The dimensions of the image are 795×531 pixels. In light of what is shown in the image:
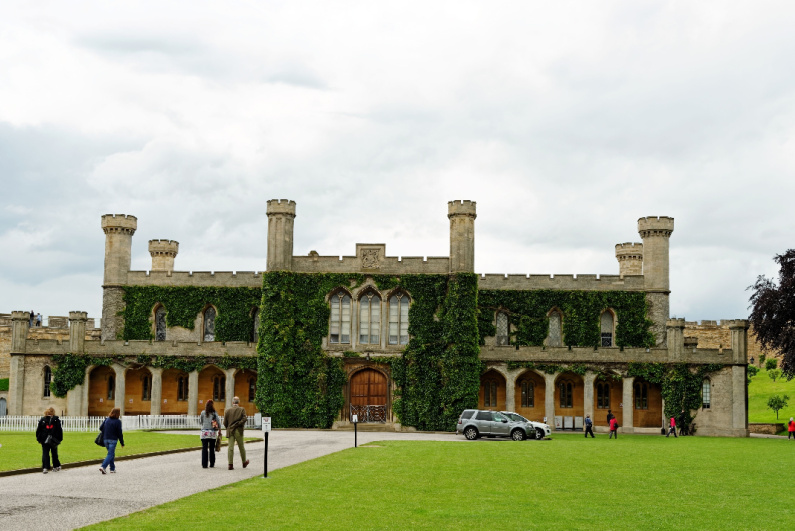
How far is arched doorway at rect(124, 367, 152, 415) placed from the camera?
185 ft

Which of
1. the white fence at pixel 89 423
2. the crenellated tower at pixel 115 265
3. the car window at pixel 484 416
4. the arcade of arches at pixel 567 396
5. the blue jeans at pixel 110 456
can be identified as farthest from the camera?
the crenellated tower at pixel 115 265

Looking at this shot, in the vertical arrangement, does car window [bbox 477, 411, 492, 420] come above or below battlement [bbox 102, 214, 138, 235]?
below

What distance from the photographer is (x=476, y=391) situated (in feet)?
169

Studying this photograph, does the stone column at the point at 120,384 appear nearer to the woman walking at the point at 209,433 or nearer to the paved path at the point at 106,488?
the paved path at the point at 106,488

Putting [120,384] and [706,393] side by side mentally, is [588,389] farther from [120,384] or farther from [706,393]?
[120,384]

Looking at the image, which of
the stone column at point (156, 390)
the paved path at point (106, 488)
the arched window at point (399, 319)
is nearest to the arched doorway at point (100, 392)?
the stone column at point (156, 390)

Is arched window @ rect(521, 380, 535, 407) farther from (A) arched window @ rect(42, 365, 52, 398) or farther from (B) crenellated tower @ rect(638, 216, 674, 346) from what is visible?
(A) arched window @ rect(42, 365, 52, 398)

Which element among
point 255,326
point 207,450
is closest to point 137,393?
point 255,326

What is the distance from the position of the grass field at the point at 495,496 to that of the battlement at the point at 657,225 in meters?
30.6

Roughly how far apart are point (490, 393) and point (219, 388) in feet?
57.1

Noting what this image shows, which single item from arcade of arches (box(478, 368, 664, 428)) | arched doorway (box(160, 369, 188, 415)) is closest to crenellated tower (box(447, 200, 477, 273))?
arcade of arches (box(478, 368, 664, 428))

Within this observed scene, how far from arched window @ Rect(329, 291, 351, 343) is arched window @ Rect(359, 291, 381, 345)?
743mm

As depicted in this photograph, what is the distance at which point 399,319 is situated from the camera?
175ft

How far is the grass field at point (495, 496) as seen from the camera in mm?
14086
